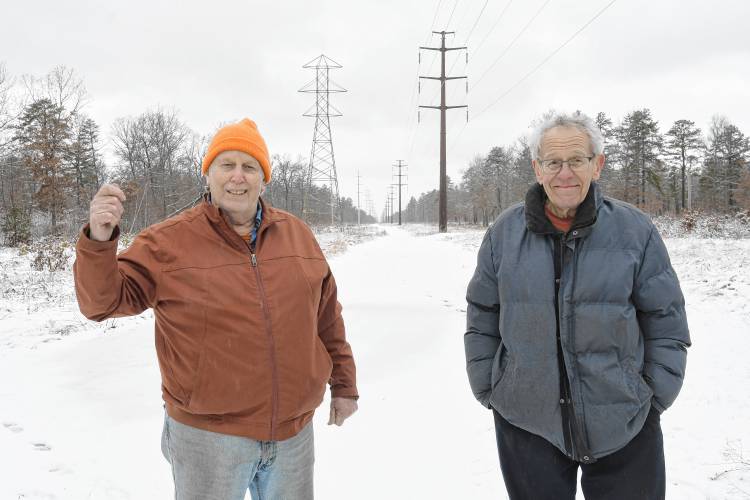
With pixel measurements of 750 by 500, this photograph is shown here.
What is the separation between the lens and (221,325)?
1660 mm

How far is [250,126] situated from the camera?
2049mm

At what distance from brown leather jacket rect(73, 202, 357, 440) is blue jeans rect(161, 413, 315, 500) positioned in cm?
5

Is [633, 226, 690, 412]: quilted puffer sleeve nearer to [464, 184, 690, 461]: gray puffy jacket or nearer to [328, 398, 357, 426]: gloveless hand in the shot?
[464, 184, 690, 461]: gray puffy jacket

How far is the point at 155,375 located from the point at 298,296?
13.7 feet

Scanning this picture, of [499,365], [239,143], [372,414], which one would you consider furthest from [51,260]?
[499,365]

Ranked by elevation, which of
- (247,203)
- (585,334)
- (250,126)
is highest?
(250,126)

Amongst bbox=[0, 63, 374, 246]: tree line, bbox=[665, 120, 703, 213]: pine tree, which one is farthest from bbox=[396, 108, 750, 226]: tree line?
bbox=[0, 63, 374, 246]: tree line

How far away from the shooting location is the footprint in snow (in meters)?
3.76

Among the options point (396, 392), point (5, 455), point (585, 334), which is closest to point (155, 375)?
point (5, 455)

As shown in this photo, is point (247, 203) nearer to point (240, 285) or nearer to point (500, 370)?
point (240, 285)

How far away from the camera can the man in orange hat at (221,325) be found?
165 centimetres

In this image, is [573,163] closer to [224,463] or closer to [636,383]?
[636,383]

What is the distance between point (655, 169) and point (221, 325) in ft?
168

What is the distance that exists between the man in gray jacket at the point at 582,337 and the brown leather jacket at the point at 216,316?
0.92 m
